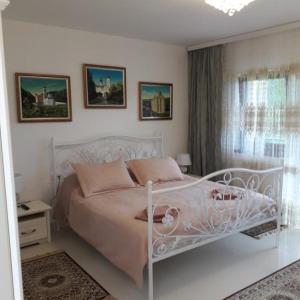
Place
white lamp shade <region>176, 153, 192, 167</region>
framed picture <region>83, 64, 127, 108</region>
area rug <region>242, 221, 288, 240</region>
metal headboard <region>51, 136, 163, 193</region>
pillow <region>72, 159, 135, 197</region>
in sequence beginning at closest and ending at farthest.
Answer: pillow <region>72, 159, 135, 197</region>
area rug <region>242, 221, 288, 240</region>
metal headboard <region>51, 136, 163, 193</region>
framed picture <region>83, 64, 127, 108</region>
white lamp shade <region>176, 153, 192, 167</region>

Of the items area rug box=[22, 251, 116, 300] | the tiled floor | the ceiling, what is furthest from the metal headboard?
the ceiling

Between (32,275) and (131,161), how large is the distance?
1.79 metres

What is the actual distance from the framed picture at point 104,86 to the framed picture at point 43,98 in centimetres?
27

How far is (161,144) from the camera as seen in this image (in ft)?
15.3

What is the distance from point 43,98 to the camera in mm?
Result: 3609

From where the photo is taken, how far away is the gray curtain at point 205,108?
14.7 feet

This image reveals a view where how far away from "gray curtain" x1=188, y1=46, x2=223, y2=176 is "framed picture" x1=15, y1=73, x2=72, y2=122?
6.58ft

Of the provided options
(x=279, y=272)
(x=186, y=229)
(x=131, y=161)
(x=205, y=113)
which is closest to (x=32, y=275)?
(x=186, y=229)

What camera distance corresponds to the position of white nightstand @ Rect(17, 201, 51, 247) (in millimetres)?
3248

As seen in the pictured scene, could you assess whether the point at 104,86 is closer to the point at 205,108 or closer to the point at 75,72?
the point at 75,72

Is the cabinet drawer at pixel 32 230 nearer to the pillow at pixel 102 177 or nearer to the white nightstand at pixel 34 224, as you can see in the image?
the white nightstand at pixel 34 224

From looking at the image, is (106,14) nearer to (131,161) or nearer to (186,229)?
(131,161)

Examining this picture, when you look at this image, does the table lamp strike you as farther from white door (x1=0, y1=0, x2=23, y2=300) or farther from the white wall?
white door (x1=0, y1=0, x2=23, y2=300)

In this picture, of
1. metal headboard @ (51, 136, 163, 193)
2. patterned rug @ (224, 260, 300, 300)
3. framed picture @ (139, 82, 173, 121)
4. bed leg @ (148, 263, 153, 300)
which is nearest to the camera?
bed leg @ (148, 263, 153, 300)
